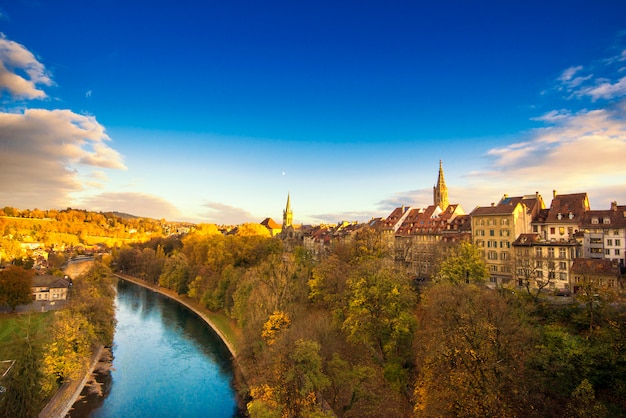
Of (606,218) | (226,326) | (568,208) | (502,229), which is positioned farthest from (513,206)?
(226,326)

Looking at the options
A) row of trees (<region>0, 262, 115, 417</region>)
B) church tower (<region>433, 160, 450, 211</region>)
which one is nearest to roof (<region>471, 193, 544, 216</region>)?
church tower (<region>433, 160, 450, 211</region>)

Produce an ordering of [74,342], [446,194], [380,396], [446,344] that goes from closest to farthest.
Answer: [446,344], [380,396], [74,342], [446,194]

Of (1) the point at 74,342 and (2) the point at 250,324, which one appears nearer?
(1) the point at 74,342

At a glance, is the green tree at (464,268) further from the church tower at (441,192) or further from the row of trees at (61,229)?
the row of trees at (61,229)

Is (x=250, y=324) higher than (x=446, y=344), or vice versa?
(x=446, y=344)

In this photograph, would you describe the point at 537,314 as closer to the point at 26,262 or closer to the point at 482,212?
the point at 482,212

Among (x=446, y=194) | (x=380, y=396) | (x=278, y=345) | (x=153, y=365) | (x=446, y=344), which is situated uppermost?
(x=446, y=194)

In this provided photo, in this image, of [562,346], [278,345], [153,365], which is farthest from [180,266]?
[562,346]
